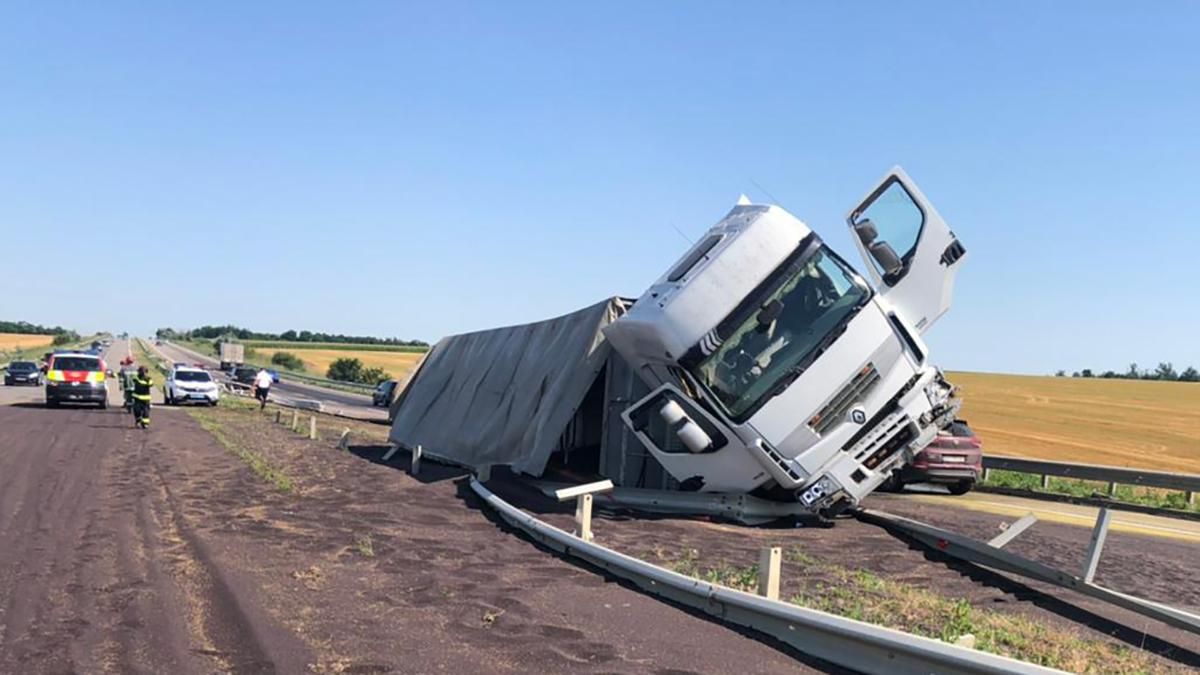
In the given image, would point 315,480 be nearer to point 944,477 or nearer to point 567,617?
point 567,617

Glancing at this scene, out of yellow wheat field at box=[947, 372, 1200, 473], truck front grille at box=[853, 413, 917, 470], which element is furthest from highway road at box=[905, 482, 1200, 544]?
yellow wheat field at box=[947, 372, 1200, 473]

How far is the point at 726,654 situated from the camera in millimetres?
5188

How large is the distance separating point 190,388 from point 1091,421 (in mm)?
39561

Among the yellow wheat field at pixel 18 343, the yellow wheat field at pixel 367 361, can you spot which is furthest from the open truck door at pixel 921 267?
the yellow wheat field at pixel 18 343

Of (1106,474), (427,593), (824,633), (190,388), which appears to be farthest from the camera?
(190,388)

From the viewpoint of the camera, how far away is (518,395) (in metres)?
14.2

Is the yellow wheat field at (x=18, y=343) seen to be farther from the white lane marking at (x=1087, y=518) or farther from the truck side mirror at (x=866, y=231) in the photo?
the truck side mirror at (x=866, y=231)

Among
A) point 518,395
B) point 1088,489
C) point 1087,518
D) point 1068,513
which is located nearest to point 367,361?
point 1088,489

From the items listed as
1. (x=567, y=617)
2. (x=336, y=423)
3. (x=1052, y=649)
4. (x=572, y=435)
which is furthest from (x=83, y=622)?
(x=336, y=423)

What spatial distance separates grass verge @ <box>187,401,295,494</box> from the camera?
12.4 meters

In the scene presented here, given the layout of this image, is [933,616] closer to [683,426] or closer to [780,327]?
[683,426]

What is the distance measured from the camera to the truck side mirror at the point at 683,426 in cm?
999

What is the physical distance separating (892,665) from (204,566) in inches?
201

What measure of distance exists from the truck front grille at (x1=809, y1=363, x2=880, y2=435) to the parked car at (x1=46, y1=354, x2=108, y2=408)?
2605cm
